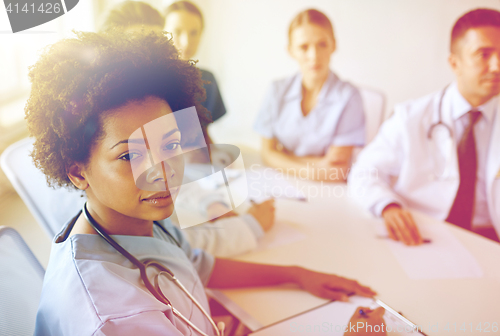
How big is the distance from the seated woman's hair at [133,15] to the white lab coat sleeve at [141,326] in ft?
1.55

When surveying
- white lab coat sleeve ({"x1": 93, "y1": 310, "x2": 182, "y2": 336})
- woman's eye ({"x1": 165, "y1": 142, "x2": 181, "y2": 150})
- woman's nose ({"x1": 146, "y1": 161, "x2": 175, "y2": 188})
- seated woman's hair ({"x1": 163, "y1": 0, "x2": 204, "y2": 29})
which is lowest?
white lab coat sleeve ({"x1": 93, "y1": 310, "x2": 182, "y2": 336})

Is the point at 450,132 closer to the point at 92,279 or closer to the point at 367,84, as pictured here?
the point at 367,84

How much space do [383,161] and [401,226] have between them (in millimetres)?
284

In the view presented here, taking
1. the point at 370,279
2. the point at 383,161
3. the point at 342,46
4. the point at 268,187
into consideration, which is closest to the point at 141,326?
the point at 370,279

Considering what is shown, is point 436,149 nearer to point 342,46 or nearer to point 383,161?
point 383,161

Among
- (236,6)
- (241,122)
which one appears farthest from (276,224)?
(236,6)

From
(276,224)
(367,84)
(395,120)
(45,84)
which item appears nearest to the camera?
(45,84)

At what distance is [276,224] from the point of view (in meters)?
0.85

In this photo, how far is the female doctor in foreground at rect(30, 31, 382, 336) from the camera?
316 mm

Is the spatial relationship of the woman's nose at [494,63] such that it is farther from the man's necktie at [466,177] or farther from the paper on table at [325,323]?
the paper on table at [325,323]

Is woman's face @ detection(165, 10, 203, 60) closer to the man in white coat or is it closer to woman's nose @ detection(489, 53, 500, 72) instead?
the man in white coat

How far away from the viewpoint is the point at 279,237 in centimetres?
79

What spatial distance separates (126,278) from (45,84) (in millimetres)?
214

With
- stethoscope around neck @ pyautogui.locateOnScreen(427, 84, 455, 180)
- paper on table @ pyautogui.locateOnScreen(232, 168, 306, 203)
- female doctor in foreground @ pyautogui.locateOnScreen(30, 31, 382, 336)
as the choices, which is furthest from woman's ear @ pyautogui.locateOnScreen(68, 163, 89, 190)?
stethoscope around neck @ pyautogui.locateOnScreen(427, 84, 455, 180)
